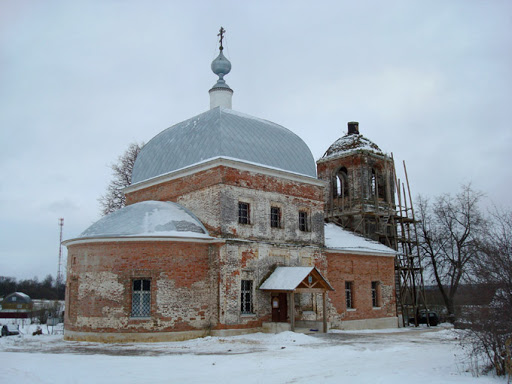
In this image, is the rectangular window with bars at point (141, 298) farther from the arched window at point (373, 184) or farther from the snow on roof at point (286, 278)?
the arched window at point (373, 184)

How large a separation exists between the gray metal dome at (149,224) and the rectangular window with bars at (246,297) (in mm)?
2329

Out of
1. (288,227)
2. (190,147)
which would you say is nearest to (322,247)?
(288,227)

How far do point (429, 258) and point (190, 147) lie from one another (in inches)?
749

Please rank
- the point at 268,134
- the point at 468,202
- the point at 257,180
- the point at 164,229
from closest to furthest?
the point at 164,229, the point at 257,180, the point at 268,134, the point at 468,202

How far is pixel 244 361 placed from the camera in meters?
11.3

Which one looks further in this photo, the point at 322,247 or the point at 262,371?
the point at 322,247

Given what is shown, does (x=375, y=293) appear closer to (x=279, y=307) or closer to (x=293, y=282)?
(x=279, y=307)

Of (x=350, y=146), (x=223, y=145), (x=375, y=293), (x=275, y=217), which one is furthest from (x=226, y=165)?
(x=350, y=146)

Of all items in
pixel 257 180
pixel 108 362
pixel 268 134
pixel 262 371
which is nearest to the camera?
pixel 262 371

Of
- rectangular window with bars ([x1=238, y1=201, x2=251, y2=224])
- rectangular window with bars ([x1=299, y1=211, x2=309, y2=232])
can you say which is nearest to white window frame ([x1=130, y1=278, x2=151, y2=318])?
rectangular window with bars ([x1=238, y1=201, x2=251, y2=224])

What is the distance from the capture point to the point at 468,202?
3008 cm

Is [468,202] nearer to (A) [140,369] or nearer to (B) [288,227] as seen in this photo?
(B) [288,227]

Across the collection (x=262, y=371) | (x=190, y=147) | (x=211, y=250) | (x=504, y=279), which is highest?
(x=190, y=147)

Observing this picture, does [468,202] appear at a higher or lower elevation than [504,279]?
higher
